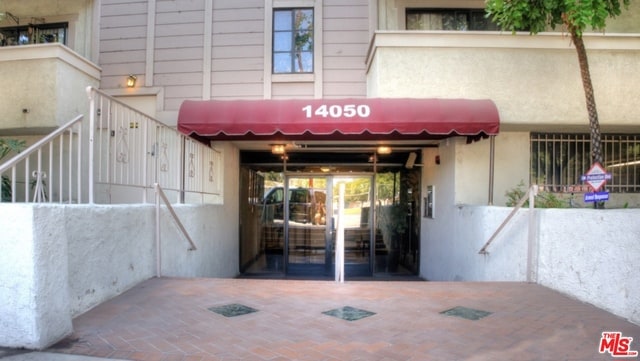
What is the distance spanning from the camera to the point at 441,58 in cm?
808

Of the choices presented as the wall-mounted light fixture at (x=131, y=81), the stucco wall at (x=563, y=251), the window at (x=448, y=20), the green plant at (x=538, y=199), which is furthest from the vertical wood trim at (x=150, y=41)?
the green plant at (x=538, y=199)

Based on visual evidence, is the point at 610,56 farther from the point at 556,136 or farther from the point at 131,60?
the point at 131,60

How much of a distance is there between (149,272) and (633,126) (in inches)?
338

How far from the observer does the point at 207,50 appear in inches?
385

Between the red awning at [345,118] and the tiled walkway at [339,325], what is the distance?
2685 millimetres

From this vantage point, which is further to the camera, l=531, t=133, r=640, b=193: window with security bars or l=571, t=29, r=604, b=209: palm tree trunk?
l=531, t=133, r=640, b=193: window with security bars

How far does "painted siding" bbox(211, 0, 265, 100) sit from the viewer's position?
9.70 m

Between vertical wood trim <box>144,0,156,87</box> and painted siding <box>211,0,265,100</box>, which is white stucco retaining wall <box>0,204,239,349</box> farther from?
vertical wood trim <box>144,0,156,87</box>

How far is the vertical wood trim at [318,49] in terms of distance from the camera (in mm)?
9648

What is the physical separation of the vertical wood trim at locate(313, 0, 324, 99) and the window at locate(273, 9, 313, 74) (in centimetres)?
14

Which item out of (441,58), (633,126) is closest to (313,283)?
(441,58)

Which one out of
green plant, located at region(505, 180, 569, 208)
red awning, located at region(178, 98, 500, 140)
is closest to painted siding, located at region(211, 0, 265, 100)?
red awning, located at region(178, 98, 500, 140)

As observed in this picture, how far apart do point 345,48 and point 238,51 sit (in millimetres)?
2361

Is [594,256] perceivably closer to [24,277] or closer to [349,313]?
[349,313]
